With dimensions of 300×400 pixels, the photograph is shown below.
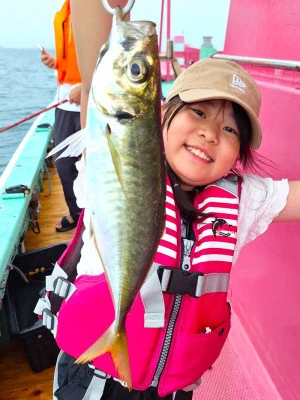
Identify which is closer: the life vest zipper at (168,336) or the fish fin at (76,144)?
the fish fin at (76,144)

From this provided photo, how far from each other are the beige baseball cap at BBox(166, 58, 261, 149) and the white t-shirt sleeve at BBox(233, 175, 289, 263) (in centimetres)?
21

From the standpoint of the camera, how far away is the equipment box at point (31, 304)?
2.90 meters

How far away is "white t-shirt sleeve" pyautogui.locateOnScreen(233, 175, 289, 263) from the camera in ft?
5.76

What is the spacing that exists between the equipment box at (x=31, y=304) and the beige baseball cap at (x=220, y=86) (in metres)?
1.82

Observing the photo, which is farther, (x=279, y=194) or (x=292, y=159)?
(x=292, y=159)

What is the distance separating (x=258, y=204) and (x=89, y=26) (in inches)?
40.7

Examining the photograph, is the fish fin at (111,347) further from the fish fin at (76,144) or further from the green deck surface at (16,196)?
the green deck surface at (16,196)

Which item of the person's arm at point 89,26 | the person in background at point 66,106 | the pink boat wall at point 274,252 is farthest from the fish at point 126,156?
the person in background at point 66,106

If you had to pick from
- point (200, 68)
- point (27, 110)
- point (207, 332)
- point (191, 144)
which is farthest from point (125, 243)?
point (27, 110)

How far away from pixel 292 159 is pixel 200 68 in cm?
85

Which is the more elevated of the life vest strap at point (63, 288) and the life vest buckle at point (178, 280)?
the life vest buckle at point (178, 280)

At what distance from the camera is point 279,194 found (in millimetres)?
1757

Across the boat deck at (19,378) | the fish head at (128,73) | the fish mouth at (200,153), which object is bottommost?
the boat deck at (19,378)

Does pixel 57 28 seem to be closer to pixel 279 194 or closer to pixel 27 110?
pixel 279 194
